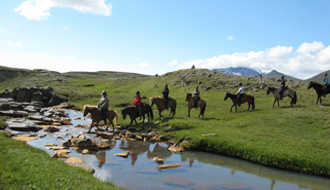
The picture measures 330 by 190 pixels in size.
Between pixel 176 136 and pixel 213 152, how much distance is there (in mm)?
4810

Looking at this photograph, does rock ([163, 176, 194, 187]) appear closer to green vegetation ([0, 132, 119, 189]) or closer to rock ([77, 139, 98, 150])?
green vegetation ([0, 132, 119, 189])

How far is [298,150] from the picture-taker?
17547 millimetres

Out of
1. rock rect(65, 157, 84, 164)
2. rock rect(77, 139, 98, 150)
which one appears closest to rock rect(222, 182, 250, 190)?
rock rect(65, 157, 84, 164)

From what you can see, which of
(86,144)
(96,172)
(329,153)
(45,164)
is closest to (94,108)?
(86,144)

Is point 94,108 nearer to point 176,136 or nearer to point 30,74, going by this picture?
point 176,136

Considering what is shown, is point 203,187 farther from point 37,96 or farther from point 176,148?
point 37,96

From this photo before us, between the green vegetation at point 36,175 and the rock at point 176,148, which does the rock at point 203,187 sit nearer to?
the green vegetation at point 36,175

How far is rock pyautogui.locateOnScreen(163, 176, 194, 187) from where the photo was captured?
42.0ft

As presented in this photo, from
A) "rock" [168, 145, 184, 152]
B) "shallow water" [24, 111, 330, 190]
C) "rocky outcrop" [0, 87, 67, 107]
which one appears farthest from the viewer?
"rocky outcrop" [0, 87, 67, 107]

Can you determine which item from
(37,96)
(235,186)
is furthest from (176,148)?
(37,96)

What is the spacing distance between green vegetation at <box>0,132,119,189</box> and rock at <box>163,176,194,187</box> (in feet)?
12.1

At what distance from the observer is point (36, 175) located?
969 centimetres

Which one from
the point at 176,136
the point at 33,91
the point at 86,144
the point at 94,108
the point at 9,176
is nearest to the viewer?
the point at 9,176

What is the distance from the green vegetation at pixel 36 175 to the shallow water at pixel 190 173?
2.75 metres
